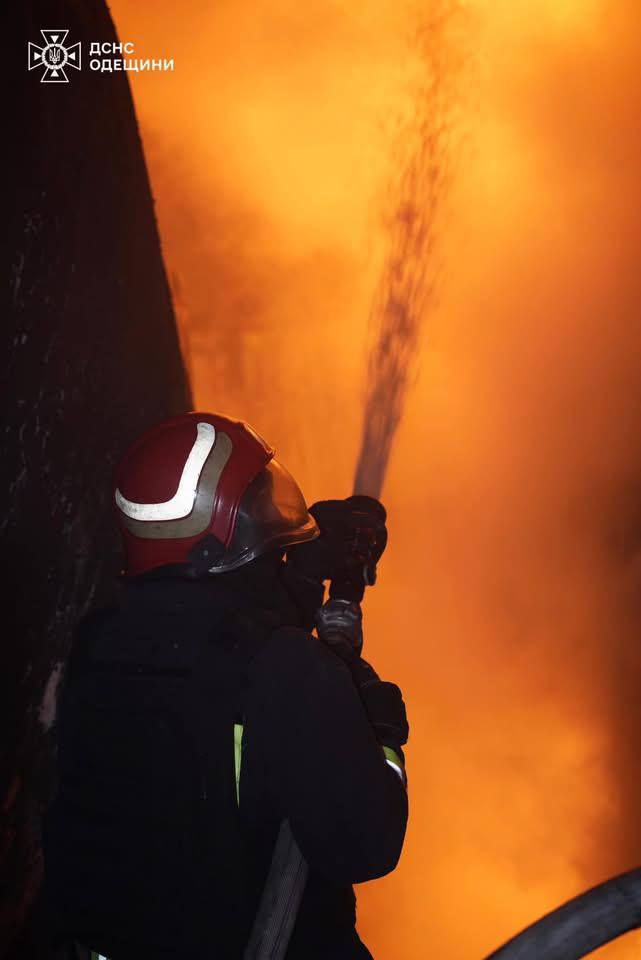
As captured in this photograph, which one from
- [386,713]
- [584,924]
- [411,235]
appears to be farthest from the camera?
[411,235]

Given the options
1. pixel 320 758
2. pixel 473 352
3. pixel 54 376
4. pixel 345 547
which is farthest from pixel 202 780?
pixel 473 352

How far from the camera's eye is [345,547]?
212 centimetres

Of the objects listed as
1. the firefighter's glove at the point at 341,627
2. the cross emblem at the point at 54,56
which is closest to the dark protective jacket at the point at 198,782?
the firefighter's glove at the point at 341,627

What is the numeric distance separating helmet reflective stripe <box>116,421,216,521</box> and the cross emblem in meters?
1.27

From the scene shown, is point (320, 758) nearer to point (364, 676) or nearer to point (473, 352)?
point (364, 676)

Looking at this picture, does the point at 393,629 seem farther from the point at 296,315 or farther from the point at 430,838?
the point at 296,315

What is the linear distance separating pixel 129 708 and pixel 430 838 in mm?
5180

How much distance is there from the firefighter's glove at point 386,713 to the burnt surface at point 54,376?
0.98 meters

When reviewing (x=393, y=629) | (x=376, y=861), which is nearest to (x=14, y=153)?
(x=376, y=861)

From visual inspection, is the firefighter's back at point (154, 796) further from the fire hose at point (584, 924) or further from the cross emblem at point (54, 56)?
the cross emblem at point (54, 56)

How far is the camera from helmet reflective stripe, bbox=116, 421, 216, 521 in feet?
5.28

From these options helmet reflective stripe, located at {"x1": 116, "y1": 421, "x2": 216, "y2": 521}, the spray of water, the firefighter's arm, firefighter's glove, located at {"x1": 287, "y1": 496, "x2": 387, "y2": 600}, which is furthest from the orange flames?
the firefighter's arm

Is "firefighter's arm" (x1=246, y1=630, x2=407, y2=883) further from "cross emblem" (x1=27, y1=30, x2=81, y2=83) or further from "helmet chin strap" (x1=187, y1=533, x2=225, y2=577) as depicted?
"cross emblem" (x1=27, y1=30, x2=81, y2=83)

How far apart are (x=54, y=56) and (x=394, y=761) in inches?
86.5
